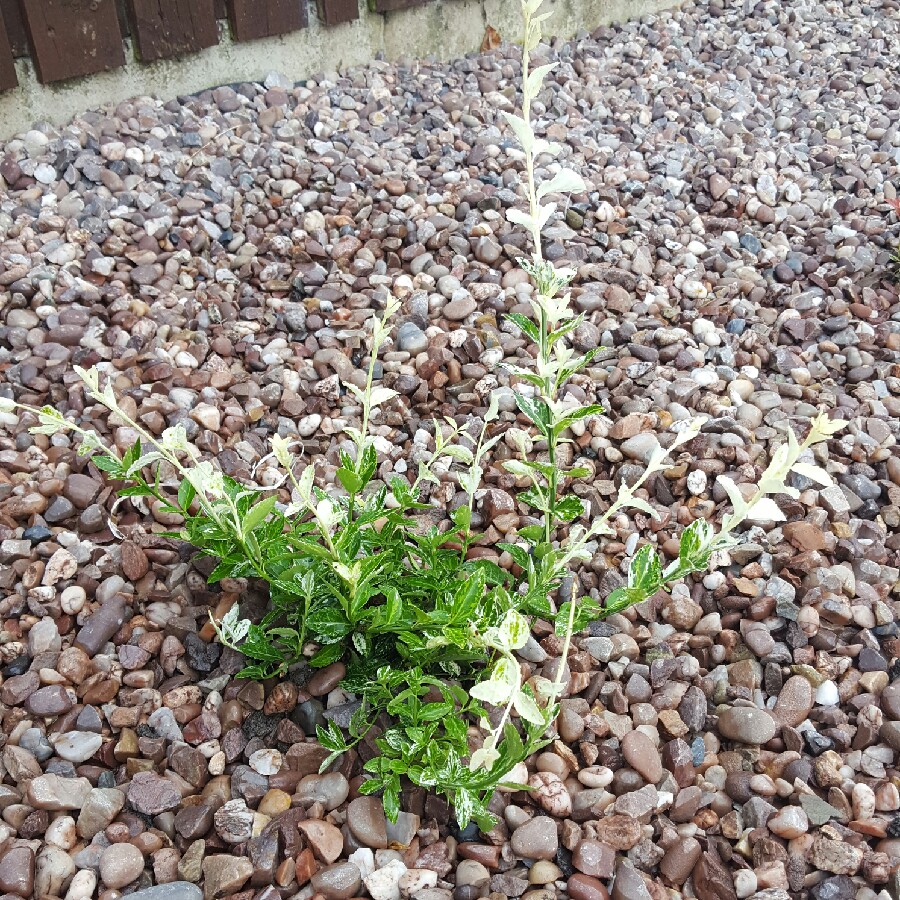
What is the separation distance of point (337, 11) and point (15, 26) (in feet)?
3.88

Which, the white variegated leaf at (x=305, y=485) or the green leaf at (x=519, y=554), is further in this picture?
the green leaf at (x=519, y=554)

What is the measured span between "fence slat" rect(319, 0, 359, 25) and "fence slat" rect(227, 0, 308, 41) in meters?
0.08

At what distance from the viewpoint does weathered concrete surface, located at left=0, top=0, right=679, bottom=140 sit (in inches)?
122

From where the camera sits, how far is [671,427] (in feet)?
7.15

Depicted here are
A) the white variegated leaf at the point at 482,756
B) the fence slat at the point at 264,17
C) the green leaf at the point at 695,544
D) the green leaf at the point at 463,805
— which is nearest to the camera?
the white variegated leaf at the point at 482,756

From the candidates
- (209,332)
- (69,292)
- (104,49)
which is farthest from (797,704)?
(104,49)

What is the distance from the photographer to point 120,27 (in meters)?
3.16

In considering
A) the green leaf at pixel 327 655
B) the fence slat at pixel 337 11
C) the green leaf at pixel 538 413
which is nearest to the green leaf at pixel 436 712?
the green leaf at pixel 327 655

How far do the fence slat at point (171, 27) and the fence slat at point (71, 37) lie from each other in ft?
0.25

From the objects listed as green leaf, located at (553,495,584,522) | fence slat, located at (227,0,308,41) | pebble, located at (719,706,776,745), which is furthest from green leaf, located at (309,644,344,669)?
fence slat, located at (227,0,308,41)

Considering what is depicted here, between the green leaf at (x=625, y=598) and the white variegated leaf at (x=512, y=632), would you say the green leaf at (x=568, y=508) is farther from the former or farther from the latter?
the white variegated leaf at (x=512, y=632)

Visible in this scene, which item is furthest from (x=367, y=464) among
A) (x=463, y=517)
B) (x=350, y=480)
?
(x=463, y=517)

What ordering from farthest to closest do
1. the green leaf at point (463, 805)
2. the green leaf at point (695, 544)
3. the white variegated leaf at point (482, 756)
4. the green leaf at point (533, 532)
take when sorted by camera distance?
1. the green leaf at point (533, 532)
2. the green leaf at point (695, 544)
3. the green leaf at point (463, 805)
4. the white variegated leaf at point (482, 756)

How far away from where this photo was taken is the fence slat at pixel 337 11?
348 centimetres
